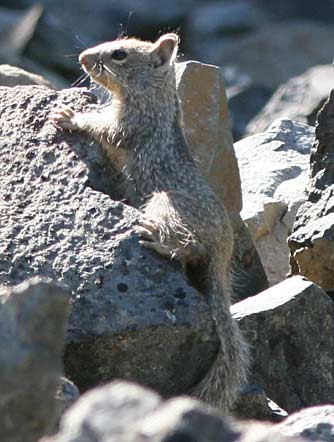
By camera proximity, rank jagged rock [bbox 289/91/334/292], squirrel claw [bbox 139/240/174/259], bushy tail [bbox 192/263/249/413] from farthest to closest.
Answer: jagged rock [bbox 289/91/334/292] < bushy tail [bbox 192/263/249/413] < squirrel claw [bbox 139/240/174/259]

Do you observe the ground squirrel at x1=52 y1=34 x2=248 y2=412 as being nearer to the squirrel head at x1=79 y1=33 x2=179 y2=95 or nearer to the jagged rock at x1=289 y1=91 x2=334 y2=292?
the squirrel head at x1=79 y1=33 x2=179 y2=95

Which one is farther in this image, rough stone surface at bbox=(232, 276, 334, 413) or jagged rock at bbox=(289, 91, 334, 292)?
jagged rock at bbox=(289, 91, 334, 292)

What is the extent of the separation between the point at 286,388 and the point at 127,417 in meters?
4.10

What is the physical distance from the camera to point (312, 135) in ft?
38.5

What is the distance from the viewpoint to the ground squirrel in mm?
7676

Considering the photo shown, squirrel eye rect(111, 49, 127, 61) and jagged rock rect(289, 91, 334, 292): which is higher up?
squirrel eye rect(111, 49, 127, 61)

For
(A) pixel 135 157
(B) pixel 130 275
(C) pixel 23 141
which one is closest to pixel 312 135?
(A) pixel 135 157

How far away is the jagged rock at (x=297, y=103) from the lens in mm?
13750

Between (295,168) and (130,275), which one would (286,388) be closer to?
Answer: (130,275)

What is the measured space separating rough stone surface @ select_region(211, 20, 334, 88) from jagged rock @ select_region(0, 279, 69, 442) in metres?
16.3

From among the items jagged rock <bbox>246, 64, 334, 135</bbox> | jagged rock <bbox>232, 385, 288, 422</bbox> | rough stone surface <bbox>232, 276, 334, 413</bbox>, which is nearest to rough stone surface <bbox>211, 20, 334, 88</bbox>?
jagged rock <bbox>246, 64, 334, 135</bbox>

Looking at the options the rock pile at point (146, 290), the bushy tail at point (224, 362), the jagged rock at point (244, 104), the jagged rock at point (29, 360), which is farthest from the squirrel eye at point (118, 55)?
the jagged rock at point (244, 104)

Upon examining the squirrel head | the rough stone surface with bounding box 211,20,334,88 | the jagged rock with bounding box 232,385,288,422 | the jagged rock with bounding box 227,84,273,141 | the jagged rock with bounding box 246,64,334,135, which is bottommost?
the jagged rock with bounding box 232,385,288,422

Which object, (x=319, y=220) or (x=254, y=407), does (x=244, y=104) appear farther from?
(x=254, y=407)
